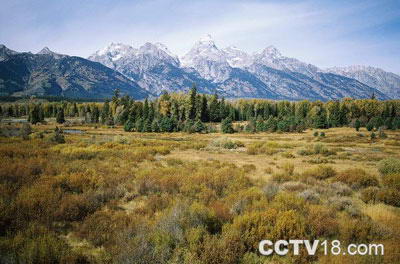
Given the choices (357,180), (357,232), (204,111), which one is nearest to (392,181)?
(357,180)

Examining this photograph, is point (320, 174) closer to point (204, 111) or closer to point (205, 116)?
point (204, 111)

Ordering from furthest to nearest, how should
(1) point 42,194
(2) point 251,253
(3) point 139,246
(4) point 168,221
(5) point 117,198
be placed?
(5) point 117,198, (1) point 42,194, (4) point 168,221, (2) point 251,253, (3) point 139,246

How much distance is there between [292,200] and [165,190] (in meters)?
4.92

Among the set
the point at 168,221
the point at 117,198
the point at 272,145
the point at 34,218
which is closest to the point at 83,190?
the point at 117,198

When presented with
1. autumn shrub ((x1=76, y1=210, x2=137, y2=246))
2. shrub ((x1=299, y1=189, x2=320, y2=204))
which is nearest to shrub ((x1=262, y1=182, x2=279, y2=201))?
shrub ((x1=299, y1=189, x2=320, y2=204))

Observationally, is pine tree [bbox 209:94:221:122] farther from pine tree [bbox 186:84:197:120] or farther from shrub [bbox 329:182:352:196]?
shrub [bbox 329:182:352:196]

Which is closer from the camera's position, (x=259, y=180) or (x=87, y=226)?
(x=87, y=226)

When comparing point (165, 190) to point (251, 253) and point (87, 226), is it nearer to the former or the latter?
point (87, 226)

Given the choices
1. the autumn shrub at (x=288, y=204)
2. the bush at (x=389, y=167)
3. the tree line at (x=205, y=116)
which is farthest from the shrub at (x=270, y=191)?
the tree line at (x=205, y=116)

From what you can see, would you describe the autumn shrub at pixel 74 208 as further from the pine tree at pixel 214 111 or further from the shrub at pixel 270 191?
the pine tree at pixel 214 111

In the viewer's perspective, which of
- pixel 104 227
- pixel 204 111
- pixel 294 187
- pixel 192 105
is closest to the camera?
pixel 104 227

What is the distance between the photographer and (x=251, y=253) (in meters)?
5.51

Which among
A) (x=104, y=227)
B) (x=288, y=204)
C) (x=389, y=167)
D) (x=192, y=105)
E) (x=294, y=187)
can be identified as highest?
(x=192, y=105)

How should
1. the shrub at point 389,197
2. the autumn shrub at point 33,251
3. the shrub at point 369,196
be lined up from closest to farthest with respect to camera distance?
the autumn shrub at point 33,251, the shrub at point 389,197, the shrub at point 369,196
